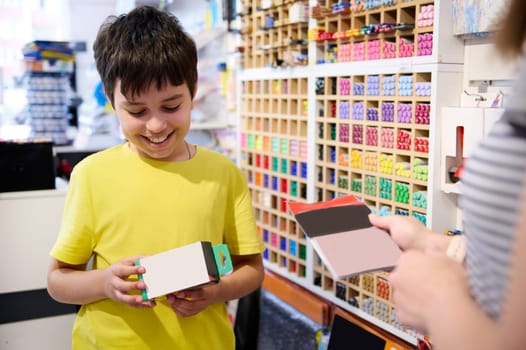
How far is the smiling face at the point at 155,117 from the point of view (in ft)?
4.17

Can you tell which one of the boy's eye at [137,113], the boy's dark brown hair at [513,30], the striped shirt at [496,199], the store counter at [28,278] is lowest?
the store counter at [28,278]

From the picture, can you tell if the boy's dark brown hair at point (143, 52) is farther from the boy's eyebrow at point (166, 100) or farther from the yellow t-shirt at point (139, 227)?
the yellow t-shirt at point (139, 227)

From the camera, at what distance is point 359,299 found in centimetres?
216

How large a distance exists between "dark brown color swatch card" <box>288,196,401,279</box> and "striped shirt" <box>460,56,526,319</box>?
1.17 ft

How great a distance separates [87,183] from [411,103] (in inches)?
41.8

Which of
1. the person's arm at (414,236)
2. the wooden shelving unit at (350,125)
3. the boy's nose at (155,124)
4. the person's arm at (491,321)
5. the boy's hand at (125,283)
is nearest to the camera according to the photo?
the person's arm at (491,321)

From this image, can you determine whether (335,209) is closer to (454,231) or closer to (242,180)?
(242,180)

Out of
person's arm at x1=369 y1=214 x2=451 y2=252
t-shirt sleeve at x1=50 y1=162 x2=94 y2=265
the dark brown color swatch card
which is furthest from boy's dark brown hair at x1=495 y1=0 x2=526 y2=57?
t-shirt sleeve at x1=50 y1=162 x2=94 y2=265

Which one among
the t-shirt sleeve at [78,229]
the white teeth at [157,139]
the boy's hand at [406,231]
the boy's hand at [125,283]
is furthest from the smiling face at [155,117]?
the boy's hand at [406,231]

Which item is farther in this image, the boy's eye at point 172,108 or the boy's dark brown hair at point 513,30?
the boy's eye at point 172,108

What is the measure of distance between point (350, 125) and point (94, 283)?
1.20 m

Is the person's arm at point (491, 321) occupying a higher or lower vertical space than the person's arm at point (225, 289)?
higher

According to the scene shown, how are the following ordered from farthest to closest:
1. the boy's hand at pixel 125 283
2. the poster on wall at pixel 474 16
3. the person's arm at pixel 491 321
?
the poster on wall at pixel 474 16 < the boy's hand at pixel 125 283 < the person's arm at pixel 491 321

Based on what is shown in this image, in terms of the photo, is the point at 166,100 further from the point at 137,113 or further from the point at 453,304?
the point at 453,304
